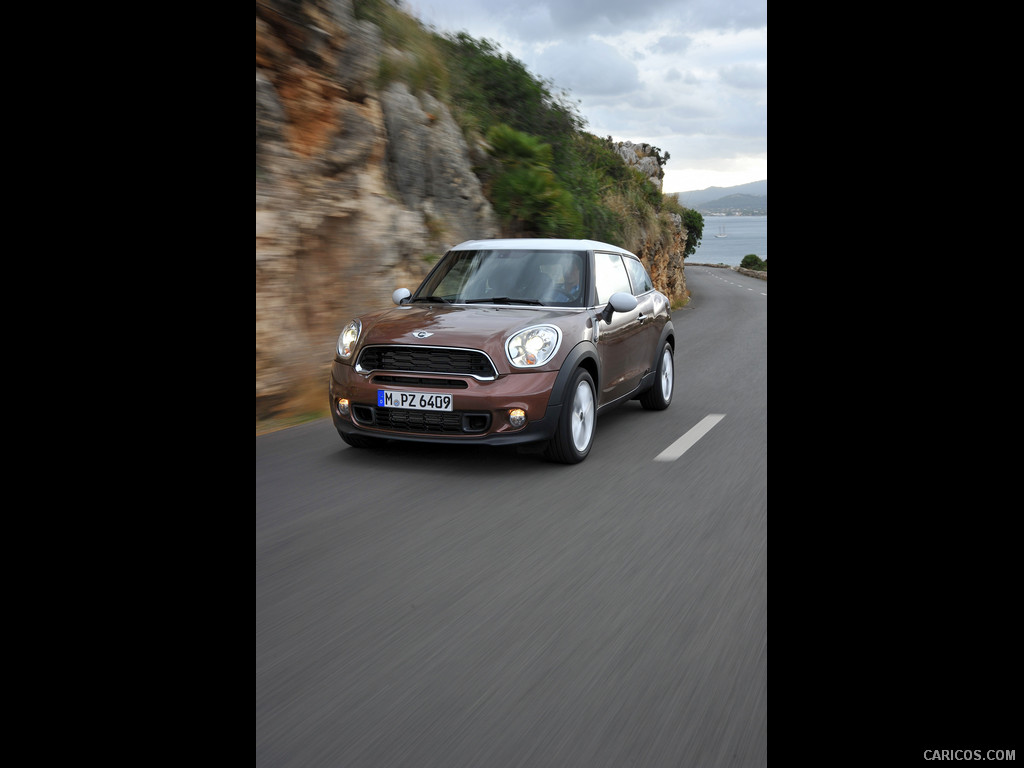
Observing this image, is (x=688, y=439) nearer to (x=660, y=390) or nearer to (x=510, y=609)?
(x=660, y=390)

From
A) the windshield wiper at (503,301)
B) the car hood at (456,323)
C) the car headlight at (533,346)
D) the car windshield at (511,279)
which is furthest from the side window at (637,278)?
the car headlight at (533,346)

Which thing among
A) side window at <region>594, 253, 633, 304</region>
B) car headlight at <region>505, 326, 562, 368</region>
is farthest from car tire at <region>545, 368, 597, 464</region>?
side window at <region>594, 253, 633, 304</region>

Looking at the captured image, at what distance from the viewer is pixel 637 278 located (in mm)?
8633

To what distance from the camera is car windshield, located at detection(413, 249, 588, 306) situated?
23.5 feet

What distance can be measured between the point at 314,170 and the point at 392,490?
5.45 meters

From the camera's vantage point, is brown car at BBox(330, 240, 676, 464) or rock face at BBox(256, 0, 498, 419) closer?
brown car at BBox(330, 240, 676, 464)

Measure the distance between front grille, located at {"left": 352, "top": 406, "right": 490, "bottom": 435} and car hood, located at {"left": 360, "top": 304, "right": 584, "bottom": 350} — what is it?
46 centimetres

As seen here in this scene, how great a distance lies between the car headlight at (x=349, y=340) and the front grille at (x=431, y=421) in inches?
19.6

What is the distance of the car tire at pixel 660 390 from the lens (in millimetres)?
8680

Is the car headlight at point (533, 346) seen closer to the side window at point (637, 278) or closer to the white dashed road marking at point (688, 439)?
the white dashed road marking at point (688, 439)

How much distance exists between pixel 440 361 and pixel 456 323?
419mm

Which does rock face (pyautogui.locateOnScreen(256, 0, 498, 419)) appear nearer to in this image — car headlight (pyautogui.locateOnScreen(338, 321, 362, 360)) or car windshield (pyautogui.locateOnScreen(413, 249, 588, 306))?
car headlight (pyautogui.locateOnScreen(338, 321, 362, 360))
